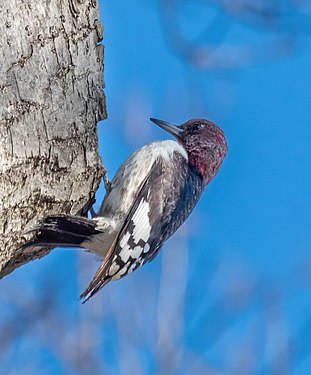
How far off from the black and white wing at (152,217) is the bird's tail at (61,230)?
17cm

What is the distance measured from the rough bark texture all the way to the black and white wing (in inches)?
9.5

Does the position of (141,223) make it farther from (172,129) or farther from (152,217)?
(172,129)

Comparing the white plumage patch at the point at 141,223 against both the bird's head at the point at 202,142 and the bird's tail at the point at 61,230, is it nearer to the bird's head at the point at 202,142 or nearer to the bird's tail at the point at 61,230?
the bird's tail at the point at 61,230

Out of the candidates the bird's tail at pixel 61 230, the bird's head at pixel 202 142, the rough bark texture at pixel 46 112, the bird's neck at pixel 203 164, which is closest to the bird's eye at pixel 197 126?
the bird's head at pixel 202 142

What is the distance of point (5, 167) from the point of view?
2.81 metres

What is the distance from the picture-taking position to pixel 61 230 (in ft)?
10.0

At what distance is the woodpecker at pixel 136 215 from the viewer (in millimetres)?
3041

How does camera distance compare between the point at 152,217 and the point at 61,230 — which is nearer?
the point at 61,230

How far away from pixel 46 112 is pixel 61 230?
0.48m

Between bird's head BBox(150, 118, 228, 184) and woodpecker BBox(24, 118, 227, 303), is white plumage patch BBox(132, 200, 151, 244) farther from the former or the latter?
bird's head BBox(150, 118, 228, 184)

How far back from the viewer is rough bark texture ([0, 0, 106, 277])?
2838 mm

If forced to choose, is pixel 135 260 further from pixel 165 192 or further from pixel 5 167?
pixel 5 167

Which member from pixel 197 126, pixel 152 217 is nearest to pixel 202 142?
pixel 197 126

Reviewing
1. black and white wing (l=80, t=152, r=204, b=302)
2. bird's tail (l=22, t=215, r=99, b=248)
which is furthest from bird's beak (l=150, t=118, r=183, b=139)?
bird's tail (l=22, t=215, r=99, b=248)
